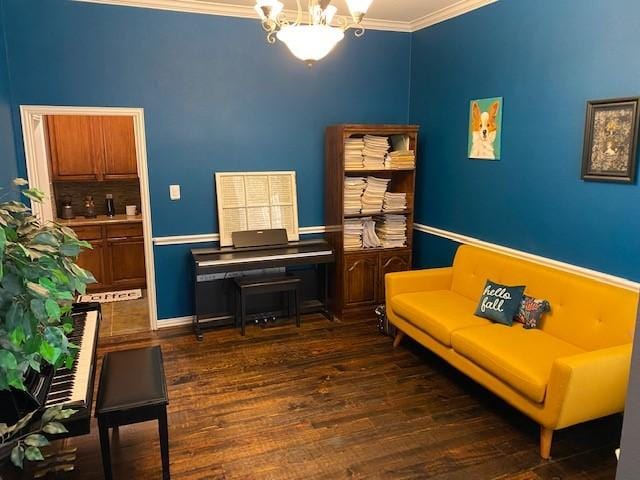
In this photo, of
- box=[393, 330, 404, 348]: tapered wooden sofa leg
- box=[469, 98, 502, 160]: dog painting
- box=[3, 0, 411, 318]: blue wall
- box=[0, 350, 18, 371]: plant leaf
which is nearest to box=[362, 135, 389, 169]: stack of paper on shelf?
box=[3, 0, 411, 318]: blue wall

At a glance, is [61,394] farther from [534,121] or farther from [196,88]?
[534,121]

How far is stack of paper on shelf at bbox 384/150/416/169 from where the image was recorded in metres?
4.47

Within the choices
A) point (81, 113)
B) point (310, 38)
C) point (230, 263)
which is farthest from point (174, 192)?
point (310, 38)

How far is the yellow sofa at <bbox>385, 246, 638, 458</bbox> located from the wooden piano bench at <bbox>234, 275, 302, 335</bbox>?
0.91m

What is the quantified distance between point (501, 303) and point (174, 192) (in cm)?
285

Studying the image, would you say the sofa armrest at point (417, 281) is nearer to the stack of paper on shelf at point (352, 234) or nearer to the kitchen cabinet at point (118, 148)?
the stack of paper on shelf at point (352, 234)

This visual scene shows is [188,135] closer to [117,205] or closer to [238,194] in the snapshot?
[238,194]

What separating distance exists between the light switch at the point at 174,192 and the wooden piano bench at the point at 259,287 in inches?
35.9

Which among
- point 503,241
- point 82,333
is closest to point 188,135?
point 82,333

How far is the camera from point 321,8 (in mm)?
2221

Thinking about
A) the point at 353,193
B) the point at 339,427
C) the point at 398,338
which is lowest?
the point at 339,427

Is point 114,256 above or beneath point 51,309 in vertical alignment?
beneath

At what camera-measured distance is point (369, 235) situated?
15.1ft

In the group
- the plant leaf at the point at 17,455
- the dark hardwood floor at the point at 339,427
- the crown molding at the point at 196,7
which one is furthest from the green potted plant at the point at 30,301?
the crown molding at the point at 196,7
